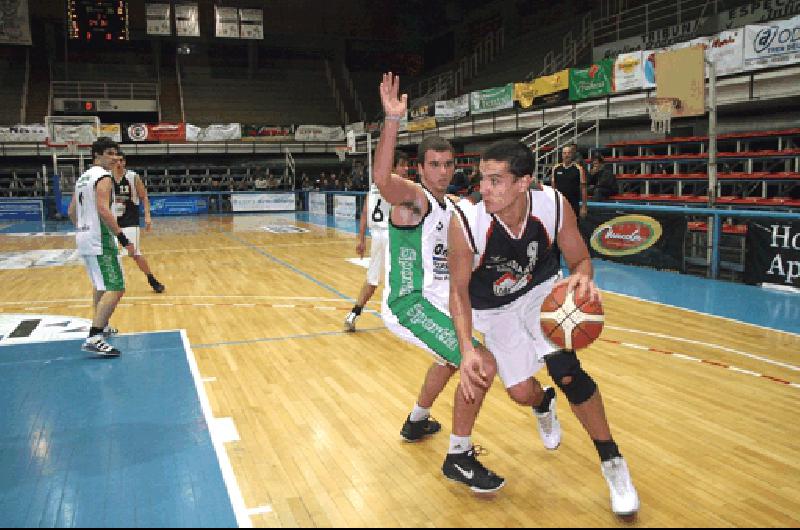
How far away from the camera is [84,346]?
6.05 m

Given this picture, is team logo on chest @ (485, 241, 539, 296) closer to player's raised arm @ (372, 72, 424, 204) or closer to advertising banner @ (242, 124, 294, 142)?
player's raised arm @ (372, 72, 424, 204)

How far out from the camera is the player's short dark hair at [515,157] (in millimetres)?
2998

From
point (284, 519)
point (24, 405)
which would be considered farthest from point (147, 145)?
point (284, 519)

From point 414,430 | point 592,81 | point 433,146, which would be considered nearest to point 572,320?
point 433,146

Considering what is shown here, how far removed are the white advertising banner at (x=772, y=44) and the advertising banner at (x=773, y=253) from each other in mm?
5087

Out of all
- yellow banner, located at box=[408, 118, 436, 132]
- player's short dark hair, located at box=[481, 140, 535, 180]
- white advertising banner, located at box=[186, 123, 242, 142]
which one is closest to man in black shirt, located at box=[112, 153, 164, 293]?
player's short dark hair, located at box=[481, 140, 535, 180]

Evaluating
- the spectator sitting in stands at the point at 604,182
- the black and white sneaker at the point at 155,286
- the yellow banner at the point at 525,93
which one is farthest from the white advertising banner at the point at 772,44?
the black and white sneaker at the point at 155,286

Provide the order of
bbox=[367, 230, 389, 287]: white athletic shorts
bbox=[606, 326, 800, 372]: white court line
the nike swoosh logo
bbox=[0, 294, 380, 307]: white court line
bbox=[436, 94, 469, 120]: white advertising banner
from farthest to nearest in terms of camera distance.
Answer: bbox=[436, 94, 469, 120]: white advertising banner < bbox=[0, 294, 380, 307]: white court line < bbox=[367, 230, 389, 287]: white athletic shorts < bbox=[606, 326, 800, 372]: white court line < the nike swoosh logo

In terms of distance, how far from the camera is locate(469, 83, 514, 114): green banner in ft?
67.4

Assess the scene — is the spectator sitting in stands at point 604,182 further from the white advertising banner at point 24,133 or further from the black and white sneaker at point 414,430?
the white advertising banner at point 24,133

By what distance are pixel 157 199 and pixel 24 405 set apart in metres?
22.4

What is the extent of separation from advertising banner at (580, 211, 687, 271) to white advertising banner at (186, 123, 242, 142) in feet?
72.5

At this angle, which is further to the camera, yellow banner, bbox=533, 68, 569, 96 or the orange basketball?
yellow banner, bbox=533, 68, 569, 96

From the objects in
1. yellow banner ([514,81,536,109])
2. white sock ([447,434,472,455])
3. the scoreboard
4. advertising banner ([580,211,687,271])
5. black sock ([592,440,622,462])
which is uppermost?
the scoreboard
